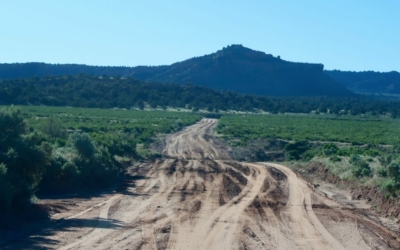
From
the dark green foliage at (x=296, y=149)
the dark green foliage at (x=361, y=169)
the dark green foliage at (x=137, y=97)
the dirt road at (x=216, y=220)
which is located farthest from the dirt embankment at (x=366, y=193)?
the dark green foliage at (x=137, y=97)

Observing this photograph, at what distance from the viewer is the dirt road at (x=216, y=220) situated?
14.6 m

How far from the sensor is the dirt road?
48.1 feet

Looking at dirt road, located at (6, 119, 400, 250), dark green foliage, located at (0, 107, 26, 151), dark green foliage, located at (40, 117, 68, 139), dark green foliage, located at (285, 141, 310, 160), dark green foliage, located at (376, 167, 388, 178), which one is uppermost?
dark green foliage, located at (0, 107, 26, 151)

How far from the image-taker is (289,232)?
16.3 metres

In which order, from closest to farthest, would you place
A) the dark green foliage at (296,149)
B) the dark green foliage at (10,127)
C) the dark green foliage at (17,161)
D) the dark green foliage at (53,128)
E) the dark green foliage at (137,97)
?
the dark green foliage at (17,161)
the dark green foliage at (10,127)
the dark green foliage at (53,128)
the dark green foliage at (296,149)
the dark green foliage at (137,97)

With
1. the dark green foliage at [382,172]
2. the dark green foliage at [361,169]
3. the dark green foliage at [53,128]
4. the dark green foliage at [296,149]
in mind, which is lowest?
the dark green foliage at [296,149]

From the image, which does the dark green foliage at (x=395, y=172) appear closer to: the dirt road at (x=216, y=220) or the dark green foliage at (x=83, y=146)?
the dirt road at (x=216, y=220)

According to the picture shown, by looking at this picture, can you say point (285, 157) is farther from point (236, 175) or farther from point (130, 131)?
point (130, 131)

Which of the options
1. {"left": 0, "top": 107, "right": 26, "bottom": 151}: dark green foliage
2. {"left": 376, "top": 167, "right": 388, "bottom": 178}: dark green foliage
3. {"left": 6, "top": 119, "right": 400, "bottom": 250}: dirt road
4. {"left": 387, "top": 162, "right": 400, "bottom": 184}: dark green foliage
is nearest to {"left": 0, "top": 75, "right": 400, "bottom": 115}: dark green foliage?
{"left": 6, "top": 119, "right": 400, "bottom": 250}: dirt road

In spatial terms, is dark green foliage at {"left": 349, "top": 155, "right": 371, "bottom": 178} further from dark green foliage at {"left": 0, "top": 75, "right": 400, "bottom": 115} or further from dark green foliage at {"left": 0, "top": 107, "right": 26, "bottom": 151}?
dark green foliage at {"left": 0, "top": 75, "right": 400, "bottom": 115}

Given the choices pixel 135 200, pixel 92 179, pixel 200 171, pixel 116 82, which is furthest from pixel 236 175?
pixel 116 82

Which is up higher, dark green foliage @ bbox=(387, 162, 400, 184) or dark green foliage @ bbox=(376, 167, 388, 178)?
dark green foliage @ bbox=(387, 162, 400, 184)

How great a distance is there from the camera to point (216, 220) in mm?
17797

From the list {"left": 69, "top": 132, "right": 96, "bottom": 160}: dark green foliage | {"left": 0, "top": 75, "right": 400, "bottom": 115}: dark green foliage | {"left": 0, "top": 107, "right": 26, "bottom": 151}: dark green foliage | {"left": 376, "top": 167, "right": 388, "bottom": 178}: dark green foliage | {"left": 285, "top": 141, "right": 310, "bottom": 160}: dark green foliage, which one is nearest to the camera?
{"left": 0, "top": 107, "right": 26, "bottom": 151}: dark green foliage
